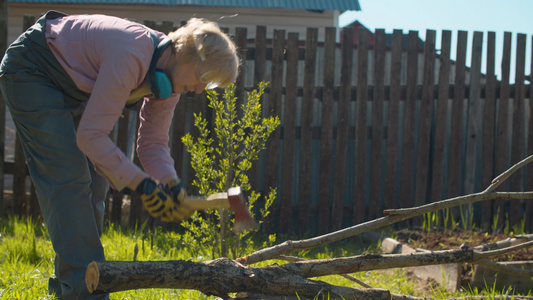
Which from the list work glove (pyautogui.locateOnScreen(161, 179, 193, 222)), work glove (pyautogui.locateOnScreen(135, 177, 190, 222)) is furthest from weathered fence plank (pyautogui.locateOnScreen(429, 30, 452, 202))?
work glove (pyautogui.locateOnScreen(135, 177, 190, 222))

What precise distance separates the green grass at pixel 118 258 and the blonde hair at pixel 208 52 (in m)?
1.32

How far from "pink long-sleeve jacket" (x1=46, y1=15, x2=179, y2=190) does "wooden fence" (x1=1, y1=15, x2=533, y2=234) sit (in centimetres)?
293

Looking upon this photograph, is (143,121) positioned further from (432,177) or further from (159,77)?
(432,177)

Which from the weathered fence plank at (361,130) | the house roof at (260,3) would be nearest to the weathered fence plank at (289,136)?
the weathered fence plank at (361,130)

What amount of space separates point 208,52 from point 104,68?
434mm

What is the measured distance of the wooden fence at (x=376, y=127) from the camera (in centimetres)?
552

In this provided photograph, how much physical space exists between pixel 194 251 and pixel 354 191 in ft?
7.31

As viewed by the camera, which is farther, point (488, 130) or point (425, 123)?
point (488, 130)

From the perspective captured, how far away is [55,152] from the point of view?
2480 mm

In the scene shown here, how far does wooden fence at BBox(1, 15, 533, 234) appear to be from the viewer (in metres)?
5.52

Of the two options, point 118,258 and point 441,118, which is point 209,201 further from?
point 441,118

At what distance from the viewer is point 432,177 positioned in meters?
5.84

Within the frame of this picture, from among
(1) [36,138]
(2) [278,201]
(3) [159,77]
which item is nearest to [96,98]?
(3) [159,77]

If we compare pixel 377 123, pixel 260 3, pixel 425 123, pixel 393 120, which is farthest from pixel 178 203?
pixel 260 3
